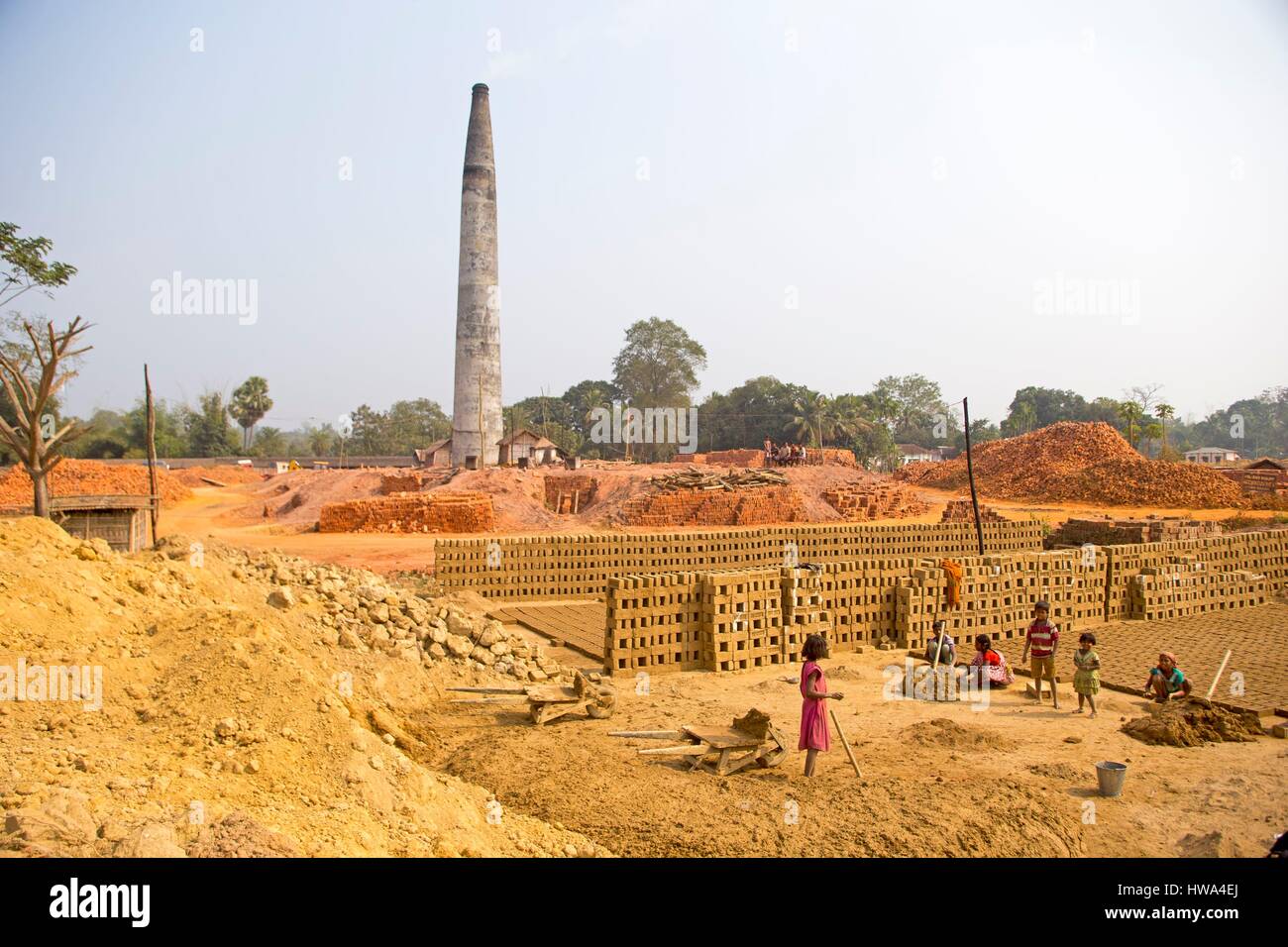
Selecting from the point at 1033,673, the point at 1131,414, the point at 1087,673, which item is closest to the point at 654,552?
the point at 1033,673

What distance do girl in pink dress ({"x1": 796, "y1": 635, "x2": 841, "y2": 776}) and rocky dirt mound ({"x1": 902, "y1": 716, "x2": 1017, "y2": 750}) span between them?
4.10ft

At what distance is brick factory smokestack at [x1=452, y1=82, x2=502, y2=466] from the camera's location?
3447cm

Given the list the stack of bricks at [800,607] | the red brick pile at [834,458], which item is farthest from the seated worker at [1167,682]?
the red brick pile at [834,458]

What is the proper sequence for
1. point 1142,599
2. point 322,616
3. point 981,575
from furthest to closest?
point 1142,599
point 981,575
point 322,616

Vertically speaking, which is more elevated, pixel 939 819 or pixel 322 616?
pixel 322 616

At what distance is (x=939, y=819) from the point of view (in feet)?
15.7

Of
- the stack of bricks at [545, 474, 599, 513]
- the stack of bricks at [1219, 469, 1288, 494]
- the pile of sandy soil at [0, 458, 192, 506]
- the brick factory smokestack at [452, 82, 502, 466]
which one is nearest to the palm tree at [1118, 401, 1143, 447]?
the stack of bricks at [1219, 469, 1288, 494]

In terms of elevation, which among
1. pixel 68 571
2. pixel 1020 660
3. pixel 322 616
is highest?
pixel 68 571

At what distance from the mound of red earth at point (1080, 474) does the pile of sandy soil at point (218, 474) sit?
35.3m

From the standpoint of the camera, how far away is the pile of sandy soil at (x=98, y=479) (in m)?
30.6

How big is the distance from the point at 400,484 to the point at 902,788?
27.9 meters
